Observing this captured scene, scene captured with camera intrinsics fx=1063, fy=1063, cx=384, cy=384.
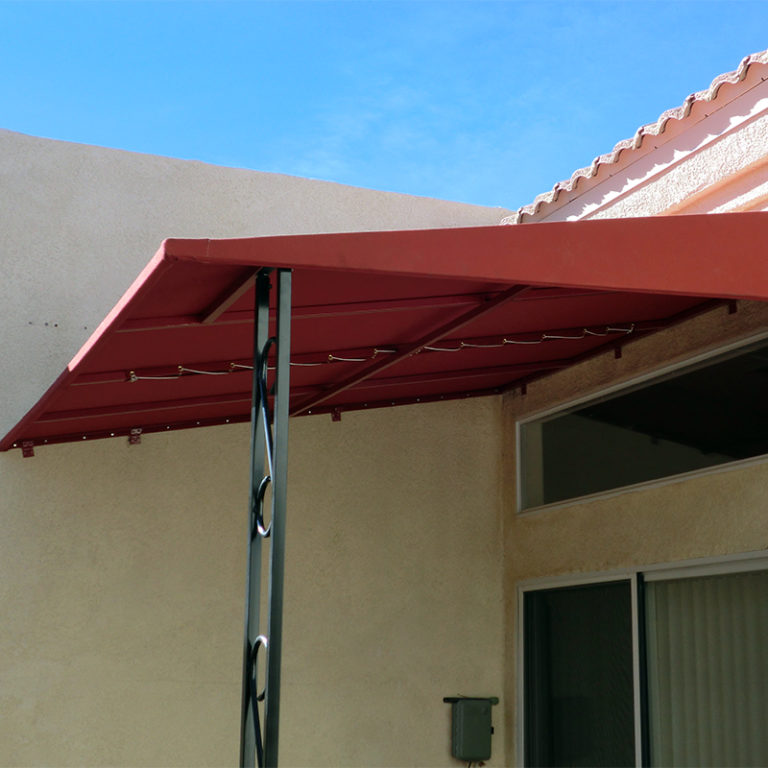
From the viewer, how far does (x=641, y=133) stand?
326 inches

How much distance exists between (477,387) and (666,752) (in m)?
3.54

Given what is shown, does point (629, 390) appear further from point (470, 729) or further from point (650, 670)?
point (470, 729)

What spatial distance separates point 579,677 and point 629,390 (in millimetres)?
2400

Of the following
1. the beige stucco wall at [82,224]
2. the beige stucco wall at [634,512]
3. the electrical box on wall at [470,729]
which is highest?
the beige stucco wall at [82,224]

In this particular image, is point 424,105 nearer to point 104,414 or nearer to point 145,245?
Result: point 145,245

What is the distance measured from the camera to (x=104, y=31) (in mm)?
19062

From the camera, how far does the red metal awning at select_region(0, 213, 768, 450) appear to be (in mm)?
4137

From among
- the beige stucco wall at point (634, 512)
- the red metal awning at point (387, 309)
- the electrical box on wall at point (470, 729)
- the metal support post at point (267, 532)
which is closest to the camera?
the metal support post at point (267, 532)

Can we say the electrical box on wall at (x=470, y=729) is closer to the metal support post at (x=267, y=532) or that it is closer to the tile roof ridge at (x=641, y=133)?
the tile roof ridge at (x=641, y=133)

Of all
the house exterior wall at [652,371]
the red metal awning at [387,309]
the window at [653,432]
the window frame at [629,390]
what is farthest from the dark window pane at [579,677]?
the red metal awning at [387,309]

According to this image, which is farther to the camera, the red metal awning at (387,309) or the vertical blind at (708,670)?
the vertical blind at (708,670)

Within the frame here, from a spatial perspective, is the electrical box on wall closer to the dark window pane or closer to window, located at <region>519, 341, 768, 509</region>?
the dark window pane

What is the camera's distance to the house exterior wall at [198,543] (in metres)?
8.34

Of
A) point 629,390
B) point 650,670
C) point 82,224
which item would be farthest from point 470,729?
point 82,224
